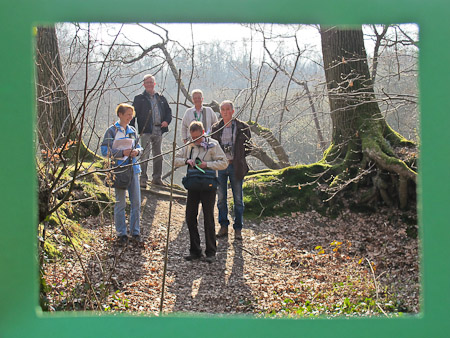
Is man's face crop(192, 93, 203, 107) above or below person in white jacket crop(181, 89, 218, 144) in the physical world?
above

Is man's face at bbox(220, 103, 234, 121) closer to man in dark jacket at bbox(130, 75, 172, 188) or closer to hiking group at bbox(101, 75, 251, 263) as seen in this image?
hiking group at bbox(101, 75, 251, 263)

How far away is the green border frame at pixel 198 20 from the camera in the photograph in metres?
2.72

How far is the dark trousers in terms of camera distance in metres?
5.84

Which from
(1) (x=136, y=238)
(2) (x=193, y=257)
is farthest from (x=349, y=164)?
(1) (x=136, y=238)

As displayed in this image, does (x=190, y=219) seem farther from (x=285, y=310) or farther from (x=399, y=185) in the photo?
(x=399, y=185)

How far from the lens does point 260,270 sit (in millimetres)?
6402

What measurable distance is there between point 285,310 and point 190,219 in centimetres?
152

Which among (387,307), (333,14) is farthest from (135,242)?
(333,14)

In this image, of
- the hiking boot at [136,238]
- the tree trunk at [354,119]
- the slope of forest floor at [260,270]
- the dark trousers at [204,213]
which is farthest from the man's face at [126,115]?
the tree trunk at [354,119]

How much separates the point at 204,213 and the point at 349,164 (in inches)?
150

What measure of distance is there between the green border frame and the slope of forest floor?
111cm

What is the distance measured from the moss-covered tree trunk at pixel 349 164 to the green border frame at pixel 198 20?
5342mm

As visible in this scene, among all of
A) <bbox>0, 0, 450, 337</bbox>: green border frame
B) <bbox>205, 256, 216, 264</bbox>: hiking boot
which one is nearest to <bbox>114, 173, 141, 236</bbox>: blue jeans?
<bbox>205, 256, 216, 264</bbox>: hiking boot

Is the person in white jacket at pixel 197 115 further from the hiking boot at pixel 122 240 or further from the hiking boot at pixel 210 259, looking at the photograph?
the hiking boot at pixel 210 259
